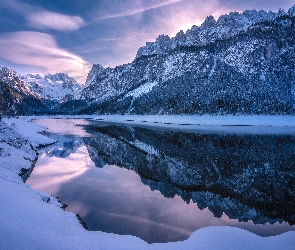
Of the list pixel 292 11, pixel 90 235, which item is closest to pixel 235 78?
pixel 292 11

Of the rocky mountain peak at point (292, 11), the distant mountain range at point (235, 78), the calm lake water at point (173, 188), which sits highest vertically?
the rocky mountain peak at point (292, 11)

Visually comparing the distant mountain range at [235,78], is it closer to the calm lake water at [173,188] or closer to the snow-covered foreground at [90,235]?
the calm lake water at [173,188]

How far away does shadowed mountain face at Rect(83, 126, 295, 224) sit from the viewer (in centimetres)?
1603

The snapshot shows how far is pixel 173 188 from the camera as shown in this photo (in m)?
19.7

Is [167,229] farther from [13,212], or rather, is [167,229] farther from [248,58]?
[248,58]

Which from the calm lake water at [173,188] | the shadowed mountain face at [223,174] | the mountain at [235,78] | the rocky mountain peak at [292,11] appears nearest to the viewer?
the calm lake water at [173,188]

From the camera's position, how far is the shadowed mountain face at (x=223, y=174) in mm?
16031

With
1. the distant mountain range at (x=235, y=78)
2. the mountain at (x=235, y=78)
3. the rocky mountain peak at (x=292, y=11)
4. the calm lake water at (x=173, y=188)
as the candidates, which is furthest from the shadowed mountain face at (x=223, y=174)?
the rocky mountain peak at (x=292, y=11)

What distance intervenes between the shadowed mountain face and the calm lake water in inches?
2.4

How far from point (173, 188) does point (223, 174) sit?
690 centimetres

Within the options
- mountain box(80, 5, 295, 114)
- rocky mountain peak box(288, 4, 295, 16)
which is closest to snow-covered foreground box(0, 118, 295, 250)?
mountain box(80, 5, 295, 114)

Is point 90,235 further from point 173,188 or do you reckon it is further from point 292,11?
point 292,11

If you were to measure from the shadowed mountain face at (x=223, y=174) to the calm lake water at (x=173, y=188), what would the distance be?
62mm

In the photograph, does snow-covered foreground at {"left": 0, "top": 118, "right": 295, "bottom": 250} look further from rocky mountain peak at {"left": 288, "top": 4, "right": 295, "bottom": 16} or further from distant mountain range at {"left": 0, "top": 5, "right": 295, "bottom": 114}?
rocky mountain peak at {"left": 288, "top": 4, "right": 295, "bottom": 16}
